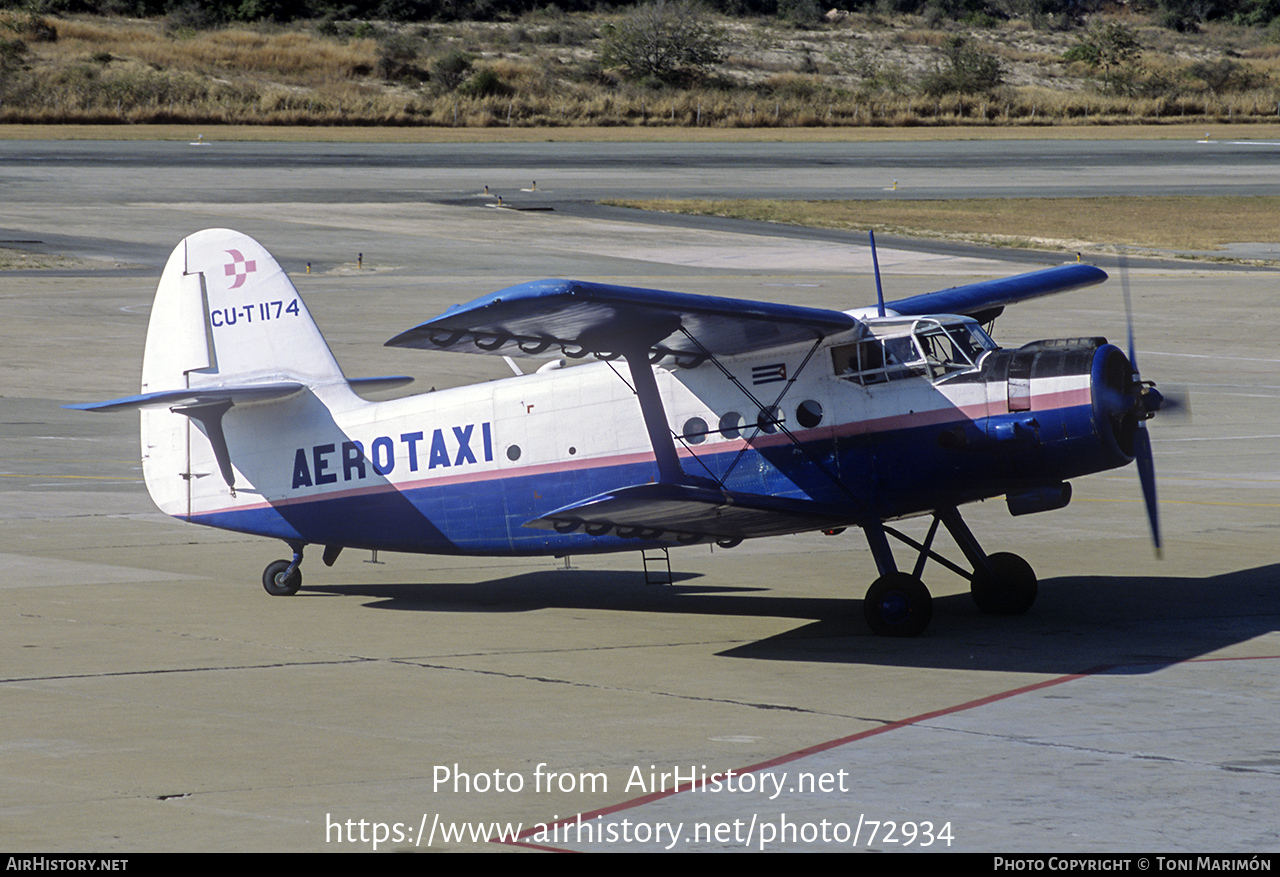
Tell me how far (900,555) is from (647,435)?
5077 millimetres

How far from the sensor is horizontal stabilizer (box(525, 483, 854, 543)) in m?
12.4

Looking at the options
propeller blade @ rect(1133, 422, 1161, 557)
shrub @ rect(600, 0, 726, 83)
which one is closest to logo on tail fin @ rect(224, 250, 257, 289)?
propeller blade @ rect(1133, 422, 1161, 557)

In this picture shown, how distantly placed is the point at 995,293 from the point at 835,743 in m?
7.28

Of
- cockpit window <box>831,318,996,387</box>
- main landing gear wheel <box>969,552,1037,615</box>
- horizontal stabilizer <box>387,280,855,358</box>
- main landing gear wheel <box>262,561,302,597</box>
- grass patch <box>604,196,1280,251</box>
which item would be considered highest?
horizontal stabilizer <box>387,280,855,358</box>

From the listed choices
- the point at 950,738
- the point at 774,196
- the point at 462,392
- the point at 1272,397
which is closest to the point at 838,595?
the point at 462,392

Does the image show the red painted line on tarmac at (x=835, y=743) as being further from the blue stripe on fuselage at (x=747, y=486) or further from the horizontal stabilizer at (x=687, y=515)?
the horizontal stabilizer at (x=687, y=515)

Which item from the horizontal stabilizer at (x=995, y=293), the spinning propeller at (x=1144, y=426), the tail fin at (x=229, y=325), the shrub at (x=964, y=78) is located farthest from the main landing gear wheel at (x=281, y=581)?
the shrub at (x=964, y=78)

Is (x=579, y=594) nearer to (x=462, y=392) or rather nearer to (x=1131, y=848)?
(x=462, y=392)

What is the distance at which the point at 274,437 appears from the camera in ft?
51.1

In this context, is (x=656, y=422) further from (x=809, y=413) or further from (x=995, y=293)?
(x=995, y=293)

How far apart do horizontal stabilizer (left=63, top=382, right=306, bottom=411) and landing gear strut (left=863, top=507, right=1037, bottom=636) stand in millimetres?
6201

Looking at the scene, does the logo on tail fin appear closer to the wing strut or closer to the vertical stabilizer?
the vertical stabilizer

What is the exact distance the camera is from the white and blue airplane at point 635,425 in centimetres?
1269

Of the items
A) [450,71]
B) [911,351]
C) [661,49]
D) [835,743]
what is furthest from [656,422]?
[661,49]
